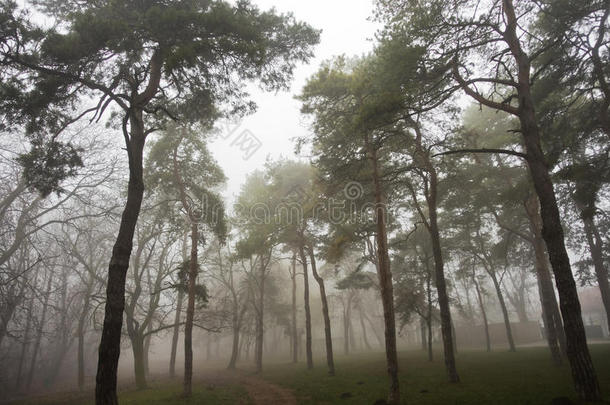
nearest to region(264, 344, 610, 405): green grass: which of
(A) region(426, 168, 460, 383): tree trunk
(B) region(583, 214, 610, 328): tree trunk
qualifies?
(A) region(426, 168, 460, 383): tree trunk

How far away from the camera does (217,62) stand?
36.0 ft

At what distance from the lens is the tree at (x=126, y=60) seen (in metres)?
8.41

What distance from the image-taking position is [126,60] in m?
11.0

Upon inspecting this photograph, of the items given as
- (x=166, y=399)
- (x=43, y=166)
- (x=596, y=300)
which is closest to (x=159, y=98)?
(x=43, y=166)

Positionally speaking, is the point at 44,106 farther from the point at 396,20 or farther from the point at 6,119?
the point at 396,20

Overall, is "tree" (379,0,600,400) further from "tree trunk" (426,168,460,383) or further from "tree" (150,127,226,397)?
"tree" (150,127,226,397)

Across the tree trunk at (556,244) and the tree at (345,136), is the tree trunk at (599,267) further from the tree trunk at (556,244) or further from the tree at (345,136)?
the tree at (345,136)

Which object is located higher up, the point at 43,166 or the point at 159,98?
the point at 159,98

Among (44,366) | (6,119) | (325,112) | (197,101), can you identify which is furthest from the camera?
(44,366)

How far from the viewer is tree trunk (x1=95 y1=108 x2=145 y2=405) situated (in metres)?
7.70

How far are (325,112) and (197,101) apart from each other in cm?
625

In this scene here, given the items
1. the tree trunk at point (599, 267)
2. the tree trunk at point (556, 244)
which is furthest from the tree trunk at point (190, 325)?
the tree trunk at point (599, 267)

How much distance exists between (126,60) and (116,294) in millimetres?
7703

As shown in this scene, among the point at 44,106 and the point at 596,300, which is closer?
the point at 44,106
